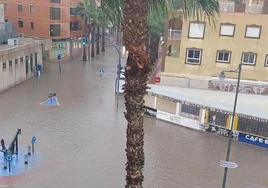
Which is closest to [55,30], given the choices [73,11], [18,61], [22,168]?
[73,11]

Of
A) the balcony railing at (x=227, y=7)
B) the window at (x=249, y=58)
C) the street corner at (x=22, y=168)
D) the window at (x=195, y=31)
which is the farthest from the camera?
the window at (x=195, y=31)

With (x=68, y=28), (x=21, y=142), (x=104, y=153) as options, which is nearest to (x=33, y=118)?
(x=21, y=142)

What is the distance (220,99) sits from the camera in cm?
2709

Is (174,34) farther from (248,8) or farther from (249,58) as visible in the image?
(249,58)

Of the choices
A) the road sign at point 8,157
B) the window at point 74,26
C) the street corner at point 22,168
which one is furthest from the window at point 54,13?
the road sign at point 8,157

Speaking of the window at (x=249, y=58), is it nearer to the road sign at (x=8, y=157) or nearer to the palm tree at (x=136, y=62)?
the road sign at (x=8, y=157)

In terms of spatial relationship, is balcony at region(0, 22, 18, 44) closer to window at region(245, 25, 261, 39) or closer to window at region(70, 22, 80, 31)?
window at region(70, 22, 80, 31)

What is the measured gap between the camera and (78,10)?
5269 cm

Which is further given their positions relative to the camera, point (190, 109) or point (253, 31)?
point (253, 31)

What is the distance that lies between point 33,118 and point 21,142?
4698 mm

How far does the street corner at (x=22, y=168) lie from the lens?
56.4ft

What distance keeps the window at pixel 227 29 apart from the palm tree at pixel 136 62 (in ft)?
70.6

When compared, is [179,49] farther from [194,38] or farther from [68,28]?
[68,28]

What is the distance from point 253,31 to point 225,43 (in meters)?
2.42
